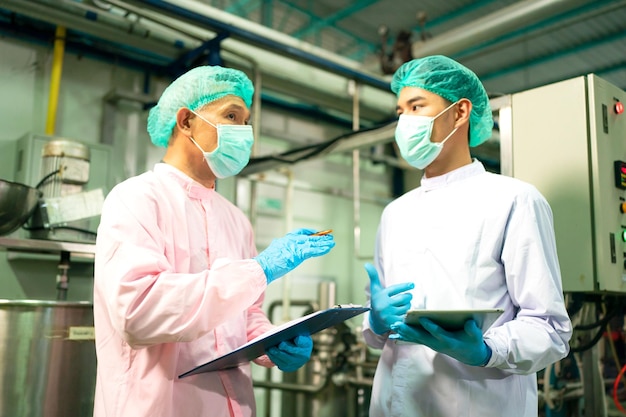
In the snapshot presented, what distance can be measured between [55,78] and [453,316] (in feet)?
7.37

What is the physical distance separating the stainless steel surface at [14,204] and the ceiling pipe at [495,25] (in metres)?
2.28

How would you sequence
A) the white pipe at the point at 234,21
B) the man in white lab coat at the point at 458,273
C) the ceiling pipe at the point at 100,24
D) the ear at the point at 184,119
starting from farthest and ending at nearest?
the white pipe at the point at 234,21
the ceiling pipe at the point at 100,24
the ear at the point at 184,119
the man in white lab coat at the point at 458,273

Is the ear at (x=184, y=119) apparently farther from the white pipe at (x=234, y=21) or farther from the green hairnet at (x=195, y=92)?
the white pipe at (x=234, y=21)

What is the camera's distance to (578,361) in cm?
211

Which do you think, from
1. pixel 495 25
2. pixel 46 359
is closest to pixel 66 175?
pixel 46 359

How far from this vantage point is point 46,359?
5.58 feet

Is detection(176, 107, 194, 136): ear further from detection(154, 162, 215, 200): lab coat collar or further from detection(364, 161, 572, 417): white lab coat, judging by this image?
detection(364, 161, 572, 417): white lab coat

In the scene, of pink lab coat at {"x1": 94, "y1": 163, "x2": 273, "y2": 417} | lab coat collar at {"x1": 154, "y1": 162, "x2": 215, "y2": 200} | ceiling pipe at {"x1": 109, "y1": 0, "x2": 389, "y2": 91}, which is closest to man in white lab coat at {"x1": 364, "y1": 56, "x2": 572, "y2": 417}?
pink lab coat at {"x1": 94, "y1": 163, "x2": 273, "y2": 417}

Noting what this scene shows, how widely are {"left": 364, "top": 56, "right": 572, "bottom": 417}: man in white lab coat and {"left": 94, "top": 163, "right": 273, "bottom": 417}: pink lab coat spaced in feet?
1.24

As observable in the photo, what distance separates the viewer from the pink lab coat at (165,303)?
1062mm

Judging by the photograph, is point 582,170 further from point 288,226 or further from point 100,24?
point 100,24

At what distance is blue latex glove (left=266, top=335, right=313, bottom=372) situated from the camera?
1.26 meters

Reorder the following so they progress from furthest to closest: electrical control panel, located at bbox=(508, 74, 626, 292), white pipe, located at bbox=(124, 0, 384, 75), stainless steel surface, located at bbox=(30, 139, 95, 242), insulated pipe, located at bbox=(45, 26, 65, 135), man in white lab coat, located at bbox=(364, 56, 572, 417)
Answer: white pipe, located at bbox=(124, 0, 384, 75), insulated pipe, located at bbox=(45, 26, 65, 135), stainless steel surface, located at bbox=(30, 139, 95, 242), electrical control panel, located at bbox=(508, 74, 626, 292), man in white lab coat, located at bbox=(364, 56, 572, 417)

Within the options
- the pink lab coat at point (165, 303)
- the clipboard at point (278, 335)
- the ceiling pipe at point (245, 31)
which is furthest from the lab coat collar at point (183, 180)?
the ceiling pipe at point (245, 31)
